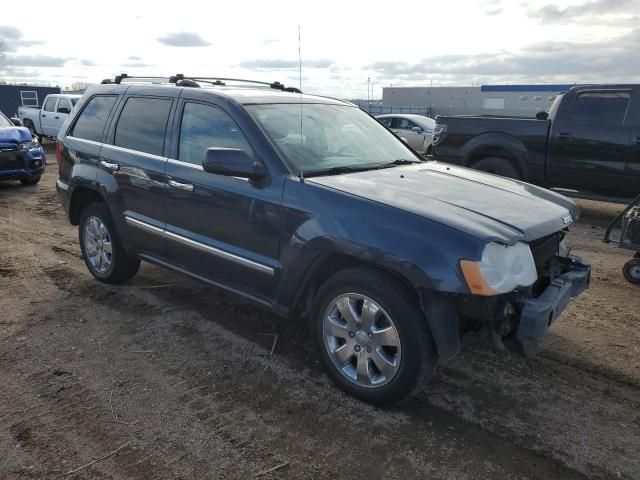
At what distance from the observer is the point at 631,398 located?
337 cm

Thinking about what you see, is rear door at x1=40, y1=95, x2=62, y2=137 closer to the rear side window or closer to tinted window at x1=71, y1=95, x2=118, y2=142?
tinted window at x1=71, y1=95, x2=118, y2=142

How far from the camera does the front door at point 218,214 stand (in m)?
3.58

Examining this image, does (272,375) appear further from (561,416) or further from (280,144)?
(561,416)

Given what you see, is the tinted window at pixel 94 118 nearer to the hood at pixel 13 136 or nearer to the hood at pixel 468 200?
the hood at pixel 468 200

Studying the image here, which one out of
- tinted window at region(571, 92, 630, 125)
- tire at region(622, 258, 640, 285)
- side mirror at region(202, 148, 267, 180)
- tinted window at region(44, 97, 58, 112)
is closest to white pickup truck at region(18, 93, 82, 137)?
tinted window at region(44, 97, 58, 112)

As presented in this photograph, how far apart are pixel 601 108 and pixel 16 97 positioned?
2921cm

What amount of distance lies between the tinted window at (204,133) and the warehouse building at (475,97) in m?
42.0

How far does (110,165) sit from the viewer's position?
4758mm

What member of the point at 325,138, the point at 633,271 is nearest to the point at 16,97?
the point at 325,138

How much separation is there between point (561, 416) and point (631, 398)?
562 millimetres

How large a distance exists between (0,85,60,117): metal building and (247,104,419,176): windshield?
2849 cm

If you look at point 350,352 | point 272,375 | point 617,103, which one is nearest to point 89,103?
point 272,375

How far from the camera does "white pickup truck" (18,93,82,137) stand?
19141 mm

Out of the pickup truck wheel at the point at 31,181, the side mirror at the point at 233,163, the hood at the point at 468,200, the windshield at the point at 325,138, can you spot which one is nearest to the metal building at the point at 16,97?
the pickup truck wheel at the point at 31,181
